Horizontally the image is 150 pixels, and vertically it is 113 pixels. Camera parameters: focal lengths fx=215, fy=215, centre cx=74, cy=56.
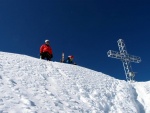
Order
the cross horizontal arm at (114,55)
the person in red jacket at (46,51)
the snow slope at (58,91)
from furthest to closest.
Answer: the cross horizontal arm at (114,55)
the person in red jacket at (46,51)
the snow slope at (58,91)

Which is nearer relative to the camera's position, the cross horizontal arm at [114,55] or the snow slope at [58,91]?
the snow slope at [58,91]

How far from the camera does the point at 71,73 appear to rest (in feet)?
36.9

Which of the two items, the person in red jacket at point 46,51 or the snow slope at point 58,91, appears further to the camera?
the person in red jacket at point 46,51

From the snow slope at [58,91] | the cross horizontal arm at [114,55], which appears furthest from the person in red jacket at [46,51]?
the cross horizontal arm at [114,55]

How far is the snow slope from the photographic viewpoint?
647 cm

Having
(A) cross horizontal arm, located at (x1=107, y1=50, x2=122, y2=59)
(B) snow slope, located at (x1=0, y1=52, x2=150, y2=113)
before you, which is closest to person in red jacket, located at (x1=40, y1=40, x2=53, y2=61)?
(B) snow slope, located at (x1=0, y1=52, x2=150, y2=113)

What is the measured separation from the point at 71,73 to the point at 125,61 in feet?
56.9

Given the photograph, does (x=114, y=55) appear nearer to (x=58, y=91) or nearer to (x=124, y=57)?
(x=124, y=57)

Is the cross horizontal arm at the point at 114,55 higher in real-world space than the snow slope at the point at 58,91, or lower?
higher

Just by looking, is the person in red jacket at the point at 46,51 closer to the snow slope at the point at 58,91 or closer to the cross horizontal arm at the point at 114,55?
the snow slope at the point at 58,91

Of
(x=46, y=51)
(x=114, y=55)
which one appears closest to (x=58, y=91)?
(x=46, y=51)

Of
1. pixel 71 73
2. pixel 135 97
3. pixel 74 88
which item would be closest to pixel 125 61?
pixel 135 97

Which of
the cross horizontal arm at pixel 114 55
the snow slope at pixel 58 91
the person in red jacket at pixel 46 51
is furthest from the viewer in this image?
the cross horizontal arm at pixel 114 55

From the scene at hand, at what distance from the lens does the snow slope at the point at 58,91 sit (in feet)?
21.2
